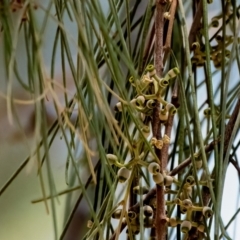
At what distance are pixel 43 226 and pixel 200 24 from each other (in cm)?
40

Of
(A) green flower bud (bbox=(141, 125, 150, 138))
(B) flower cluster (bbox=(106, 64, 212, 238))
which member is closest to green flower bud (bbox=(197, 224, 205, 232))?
(B) flower cluster (bbox=(106, 64, 212, 238))

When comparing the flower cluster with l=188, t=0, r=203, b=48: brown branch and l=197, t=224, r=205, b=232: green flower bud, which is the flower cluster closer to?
l=197, t=224, r=205, b=232: green flower bud

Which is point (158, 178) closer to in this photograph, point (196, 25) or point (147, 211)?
point (147, 211)

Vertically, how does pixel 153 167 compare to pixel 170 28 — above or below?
below

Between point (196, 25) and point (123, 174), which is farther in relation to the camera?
point (196, 25)

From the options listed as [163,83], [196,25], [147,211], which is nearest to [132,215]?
[147,211]

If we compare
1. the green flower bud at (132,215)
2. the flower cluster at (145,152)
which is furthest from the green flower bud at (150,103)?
the green flower bud at (132,215)

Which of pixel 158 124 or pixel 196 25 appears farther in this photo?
pixel 196 25

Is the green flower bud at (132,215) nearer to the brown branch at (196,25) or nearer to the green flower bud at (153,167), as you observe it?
the green flower bud at (153,167)

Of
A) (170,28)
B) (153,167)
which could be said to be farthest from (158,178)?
(170,28)

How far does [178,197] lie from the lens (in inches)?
17.9

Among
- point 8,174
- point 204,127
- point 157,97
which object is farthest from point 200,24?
point 8,174

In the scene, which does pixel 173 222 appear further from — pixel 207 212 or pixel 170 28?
pixel 170 28

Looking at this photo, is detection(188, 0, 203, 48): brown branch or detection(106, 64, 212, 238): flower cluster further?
detection(188, 0, 203, 48): brown branch
